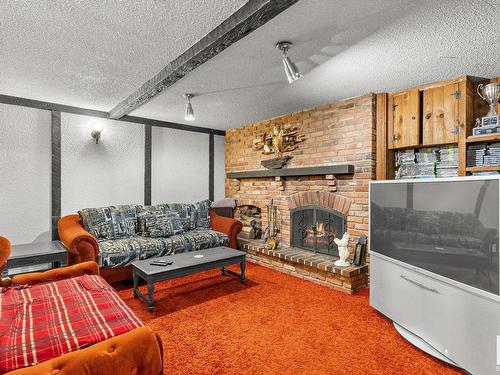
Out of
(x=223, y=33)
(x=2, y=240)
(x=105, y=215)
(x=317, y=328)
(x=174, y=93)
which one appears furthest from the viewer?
(x=105, y=215)

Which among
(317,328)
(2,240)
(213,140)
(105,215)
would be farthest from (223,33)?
(213,140)

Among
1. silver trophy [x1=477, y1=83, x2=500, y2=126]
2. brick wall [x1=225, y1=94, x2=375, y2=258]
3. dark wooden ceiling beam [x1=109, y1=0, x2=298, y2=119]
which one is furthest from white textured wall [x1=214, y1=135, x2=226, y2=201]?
silver trophy [x1=477, y1=83, x2=500, y2=126]

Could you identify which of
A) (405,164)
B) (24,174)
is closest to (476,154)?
(405,164)

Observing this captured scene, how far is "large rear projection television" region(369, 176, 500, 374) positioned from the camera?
5.43 ft

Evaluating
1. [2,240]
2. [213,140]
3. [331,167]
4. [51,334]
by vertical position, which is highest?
[213,140]

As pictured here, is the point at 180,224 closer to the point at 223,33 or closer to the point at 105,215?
the point at 105,215

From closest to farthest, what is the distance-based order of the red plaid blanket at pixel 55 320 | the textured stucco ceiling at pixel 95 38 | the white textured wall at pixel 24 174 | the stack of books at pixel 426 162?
1. the red plaid blanket at pixel 55 320
2. the textured stucco ceiling at pixel 95 38
3. the stack of books at pixel 426 162
4. the white textured wall at pixel 24 174

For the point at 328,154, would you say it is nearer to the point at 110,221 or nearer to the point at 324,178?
the point at 324,178

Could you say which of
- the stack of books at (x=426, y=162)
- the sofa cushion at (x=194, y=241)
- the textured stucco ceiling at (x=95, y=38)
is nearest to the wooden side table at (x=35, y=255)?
the sofa cushion at (x=194, y=241)

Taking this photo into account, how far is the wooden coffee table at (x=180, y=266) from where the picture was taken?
8.76 ft

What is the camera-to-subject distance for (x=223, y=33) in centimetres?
189

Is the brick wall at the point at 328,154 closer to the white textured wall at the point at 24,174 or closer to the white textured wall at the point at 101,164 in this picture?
the white textured wall at the point at 101,164

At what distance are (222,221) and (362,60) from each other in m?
3.05

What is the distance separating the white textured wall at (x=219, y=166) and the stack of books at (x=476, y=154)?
12.9 feet
